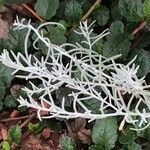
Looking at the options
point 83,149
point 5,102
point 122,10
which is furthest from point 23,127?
point 122,10

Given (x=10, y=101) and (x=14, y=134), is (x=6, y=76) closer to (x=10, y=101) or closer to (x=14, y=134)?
(x=10, y=101)

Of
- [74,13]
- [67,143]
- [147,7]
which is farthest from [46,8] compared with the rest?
[67,143]

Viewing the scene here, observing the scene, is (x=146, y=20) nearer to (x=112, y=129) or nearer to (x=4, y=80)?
(x=112, y=129)

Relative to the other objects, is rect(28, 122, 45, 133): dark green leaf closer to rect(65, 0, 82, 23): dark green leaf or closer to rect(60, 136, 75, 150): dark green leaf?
rect(60, 136, 75, 150): dark green leaf

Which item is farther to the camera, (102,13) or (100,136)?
(102,13)

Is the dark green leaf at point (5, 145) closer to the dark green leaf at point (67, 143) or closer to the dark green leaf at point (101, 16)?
the dark green leaf at point (67, 143)

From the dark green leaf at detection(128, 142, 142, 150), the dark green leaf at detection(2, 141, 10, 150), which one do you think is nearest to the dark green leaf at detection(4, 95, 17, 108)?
the dark green leaf at detection(2, 141, 10, 150)
